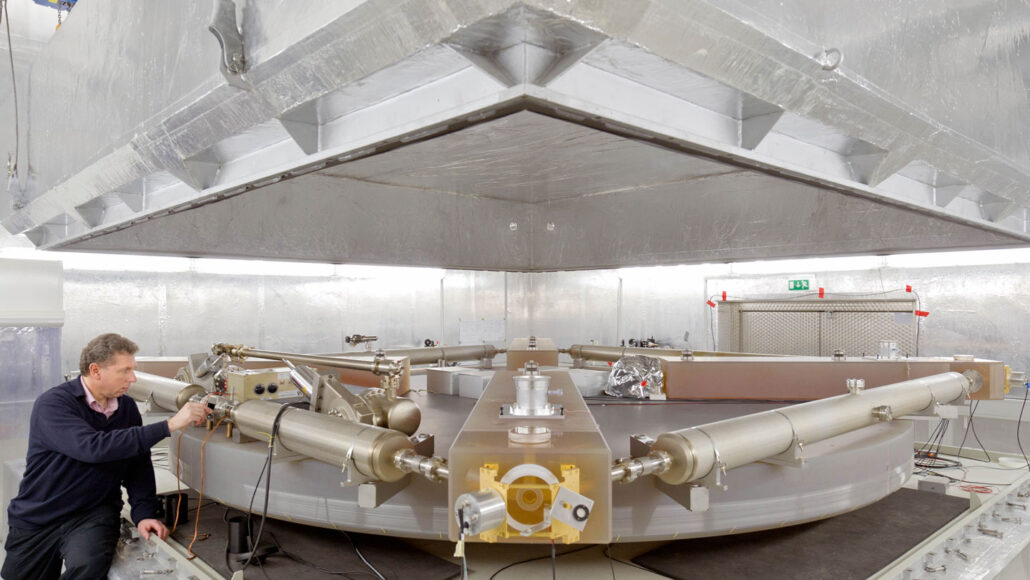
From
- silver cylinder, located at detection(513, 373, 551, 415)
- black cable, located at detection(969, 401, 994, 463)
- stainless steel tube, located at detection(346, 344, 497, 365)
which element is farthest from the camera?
stainless steel tube, located at detection(346, 344, 497, 365)

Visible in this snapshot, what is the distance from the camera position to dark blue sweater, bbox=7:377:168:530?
192 cm

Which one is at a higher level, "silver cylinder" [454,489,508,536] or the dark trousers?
"silver cylinder" [454,489,508,536]

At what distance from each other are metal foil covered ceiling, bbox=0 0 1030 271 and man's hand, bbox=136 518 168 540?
1117 mm

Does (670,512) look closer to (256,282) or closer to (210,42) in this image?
(210,42)

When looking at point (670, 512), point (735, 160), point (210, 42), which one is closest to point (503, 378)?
point (670, 512)

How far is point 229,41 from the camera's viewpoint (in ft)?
3.68

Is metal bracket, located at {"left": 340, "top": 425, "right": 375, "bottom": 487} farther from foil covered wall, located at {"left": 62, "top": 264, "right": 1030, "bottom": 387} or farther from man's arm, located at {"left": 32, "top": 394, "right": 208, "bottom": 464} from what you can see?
foil covered wall, located at {"left": 62, "top": 264, "right": 1030, "bottom": 387}

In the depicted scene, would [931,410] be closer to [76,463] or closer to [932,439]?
[932,439]

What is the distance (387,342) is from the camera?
4605 mm

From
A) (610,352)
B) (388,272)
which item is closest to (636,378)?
(610,352)

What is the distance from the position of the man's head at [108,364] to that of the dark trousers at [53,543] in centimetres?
43

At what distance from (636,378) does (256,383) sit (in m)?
1.88

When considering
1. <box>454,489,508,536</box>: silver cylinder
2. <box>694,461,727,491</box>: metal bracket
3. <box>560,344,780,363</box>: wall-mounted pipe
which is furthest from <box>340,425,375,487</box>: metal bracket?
<box>560,344,780,363</box>: wall-mounted pipe

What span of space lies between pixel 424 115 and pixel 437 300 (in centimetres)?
373
